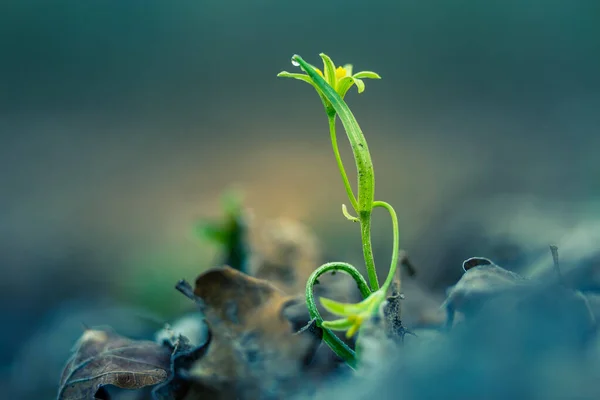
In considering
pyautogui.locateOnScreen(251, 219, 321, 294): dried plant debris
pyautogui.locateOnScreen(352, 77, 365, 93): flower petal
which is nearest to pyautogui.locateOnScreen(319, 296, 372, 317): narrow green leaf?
pyautogui.locateOnScreen(352, 77, 365, 93): flower petal

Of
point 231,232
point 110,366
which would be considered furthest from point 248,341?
point 231,232

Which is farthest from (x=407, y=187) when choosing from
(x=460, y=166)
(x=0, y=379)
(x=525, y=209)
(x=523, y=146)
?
(x=0, y=379)

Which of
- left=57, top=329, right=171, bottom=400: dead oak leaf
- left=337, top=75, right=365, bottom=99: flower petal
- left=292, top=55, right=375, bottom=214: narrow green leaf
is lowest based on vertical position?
left=57, top=329, right=171, bottom=400: dead oak leaf

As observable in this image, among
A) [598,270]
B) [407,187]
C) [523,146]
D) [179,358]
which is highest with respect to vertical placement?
[523,146]

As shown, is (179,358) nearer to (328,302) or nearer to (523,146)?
(328,302)

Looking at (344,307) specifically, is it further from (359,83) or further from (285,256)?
(285,256)

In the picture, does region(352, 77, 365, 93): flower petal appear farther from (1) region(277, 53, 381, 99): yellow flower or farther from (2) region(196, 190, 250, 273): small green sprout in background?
(2) region(196, 190, 250, 273): small green sprout in background
